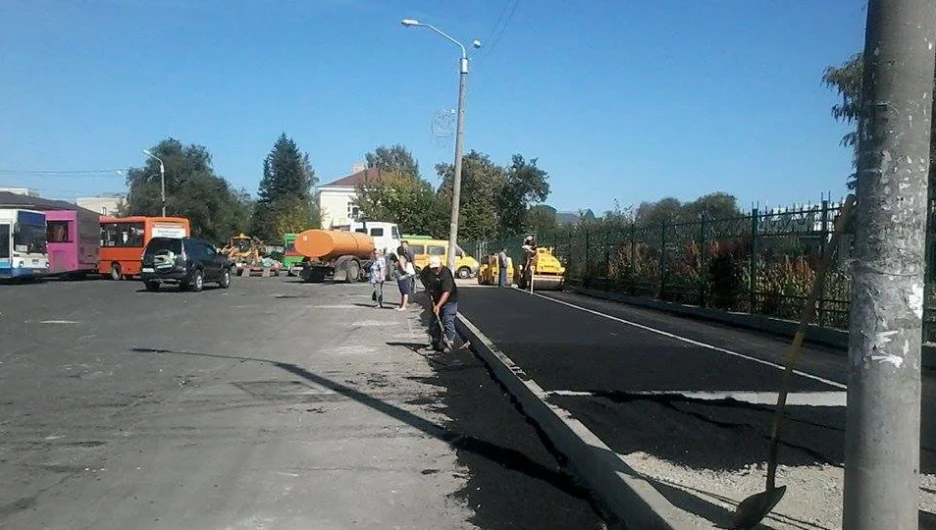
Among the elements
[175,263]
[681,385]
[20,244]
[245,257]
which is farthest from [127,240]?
[681,385]

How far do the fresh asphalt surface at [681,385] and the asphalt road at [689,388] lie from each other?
0.04ft

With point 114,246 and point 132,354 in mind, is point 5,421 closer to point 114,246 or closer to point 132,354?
point 132,354

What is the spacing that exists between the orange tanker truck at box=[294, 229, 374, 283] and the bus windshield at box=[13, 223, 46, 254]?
10.8 m

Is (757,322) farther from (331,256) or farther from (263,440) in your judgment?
(331,256)

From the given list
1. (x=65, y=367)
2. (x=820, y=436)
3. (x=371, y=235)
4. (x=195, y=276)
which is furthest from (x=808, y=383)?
(x=371, y=235)

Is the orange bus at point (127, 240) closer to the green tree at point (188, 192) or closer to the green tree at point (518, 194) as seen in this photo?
the green tree at point (518, 194)

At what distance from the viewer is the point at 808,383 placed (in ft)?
31.8

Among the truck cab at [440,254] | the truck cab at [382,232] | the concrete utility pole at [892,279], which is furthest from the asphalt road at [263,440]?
the truck cab at [382,232]

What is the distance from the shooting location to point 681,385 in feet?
31.2

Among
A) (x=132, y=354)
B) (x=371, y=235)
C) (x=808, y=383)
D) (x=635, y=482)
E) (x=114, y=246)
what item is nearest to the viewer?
(x=635, y=482)

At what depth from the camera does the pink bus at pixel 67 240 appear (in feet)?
129

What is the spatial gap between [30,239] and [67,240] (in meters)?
4.64

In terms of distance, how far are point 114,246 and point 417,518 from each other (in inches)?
1577

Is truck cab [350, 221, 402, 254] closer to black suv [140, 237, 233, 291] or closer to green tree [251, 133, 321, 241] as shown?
black suv [140, 237, 233, 291]
